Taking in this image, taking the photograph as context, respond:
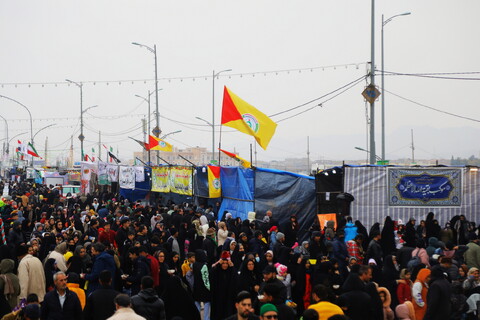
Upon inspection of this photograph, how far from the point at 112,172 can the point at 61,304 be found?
1004 inches

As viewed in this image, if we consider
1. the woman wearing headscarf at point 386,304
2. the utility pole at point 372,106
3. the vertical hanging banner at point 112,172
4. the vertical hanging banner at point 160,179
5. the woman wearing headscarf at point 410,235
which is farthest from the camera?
the vertical hanging banner at point 112,172

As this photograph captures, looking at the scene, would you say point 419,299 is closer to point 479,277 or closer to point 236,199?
point 479,277

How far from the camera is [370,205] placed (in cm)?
1744

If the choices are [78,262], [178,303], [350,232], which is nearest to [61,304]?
[178,303]

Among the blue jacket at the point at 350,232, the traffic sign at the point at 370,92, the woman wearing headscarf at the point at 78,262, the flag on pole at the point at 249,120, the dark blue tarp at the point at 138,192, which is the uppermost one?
the traffic sign at the point at 370,92

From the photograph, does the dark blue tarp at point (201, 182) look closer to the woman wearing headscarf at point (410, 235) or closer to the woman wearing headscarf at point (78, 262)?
the woman wearing headscarf at point (410, 235)

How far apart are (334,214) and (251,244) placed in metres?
5.57

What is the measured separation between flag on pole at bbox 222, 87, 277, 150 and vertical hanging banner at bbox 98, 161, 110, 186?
17.2 m

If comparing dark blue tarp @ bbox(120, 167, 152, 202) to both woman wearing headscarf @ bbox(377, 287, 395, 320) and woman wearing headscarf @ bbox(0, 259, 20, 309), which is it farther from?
woman wearing headscarf @ bbox(377, 287, 395, 320)

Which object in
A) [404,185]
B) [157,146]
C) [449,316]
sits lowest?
[449,316]

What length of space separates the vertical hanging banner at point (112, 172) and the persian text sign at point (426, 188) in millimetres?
17837

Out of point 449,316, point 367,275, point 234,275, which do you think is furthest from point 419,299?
point 234,275

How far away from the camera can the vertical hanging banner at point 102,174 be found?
33.5 meters

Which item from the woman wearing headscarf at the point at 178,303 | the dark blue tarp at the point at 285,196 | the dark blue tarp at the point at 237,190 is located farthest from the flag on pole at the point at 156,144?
the woman wearing headscarf at the point at 178,303
